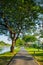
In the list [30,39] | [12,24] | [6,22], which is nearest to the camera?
[6,22]

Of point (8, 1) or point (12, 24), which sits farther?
point (12, 24)

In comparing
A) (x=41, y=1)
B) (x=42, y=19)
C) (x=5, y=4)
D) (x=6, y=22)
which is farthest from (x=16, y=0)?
(x=42, y=19)

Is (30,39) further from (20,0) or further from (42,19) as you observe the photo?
(20,0)

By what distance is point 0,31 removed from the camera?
177ft

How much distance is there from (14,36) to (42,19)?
1103 centimetres

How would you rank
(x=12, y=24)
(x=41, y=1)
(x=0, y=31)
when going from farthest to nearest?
(x=0, y=31), (x=12, y=24), (x=41, y=1)

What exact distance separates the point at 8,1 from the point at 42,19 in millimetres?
27711

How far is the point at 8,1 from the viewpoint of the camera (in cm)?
1886

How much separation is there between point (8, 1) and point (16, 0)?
725mm

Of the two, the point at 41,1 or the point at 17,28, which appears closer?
the point at 41,1

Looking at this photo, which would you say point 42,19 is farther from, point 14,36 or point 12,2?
point 12,2

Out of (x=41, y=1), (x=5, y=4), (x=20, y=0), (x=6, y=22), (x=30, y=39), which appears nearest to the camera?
(x=20, y=0)

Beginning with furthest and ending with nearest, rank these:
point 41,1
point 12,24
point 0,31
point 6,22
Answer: point 0,31
point 12,24
point 6,22
point 41,1

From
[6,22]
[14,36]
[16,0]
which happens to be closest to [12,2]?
[16,0]
